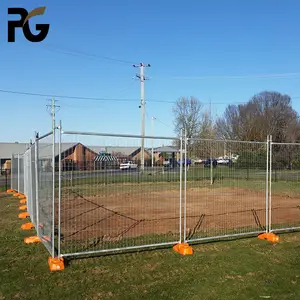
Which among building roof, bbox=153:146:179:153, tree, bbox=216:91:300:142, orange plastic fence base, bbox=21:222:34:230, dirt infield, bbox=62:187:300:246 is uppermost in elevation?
tree, bbox=216:91:300:142

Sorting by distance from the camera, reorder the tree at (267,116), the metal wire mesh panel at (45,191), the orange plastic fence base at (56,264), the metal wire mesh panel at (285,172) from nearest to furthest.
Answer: the orange plastic fence base at (56,264)
the metal wire mesh panel at (45,191)
the metal wire mesh panel at (285,172)
the tree at (267,116)

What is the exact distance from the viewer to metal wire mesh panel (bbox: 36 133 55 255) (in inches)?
246

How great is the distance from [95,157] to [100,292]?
270 centimetres

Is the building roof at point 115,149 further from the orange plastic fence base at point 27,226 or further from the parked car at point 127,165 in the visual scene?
the orange plastic fence base at point 27,226

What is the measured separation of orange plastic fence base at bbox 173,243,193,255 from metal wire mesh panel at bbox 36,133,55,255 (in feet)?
8.21

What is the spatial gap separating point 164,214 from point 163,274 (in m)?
6.24

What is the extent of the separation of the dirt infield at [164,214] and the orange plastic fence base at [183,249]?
3.94 ft

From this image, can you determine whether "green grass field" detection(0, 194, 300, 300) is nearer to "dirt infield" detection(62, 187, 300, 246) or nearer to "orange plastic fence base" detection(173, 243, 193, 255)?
"orange plastic fence base" detection(173, 243, 193, 255)

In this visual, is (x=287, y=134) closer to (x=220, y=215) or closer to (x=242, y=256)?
(x=220, y=215)

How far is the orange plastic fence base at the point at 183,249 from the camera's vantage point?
6812mm

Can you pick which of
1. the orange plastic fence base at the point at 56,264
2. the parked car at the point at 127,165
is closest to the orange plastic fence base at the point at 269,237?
the parked car at the point at 127,165

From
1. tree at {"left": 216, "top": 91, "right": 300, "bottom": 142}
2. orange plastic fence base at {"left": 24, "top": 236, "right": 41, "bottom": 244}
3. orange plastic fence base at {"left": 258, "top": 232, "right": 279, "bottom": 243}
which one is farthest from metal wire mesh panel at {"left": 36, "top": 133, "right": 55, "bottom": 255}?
tree at {"left": 216, "top": 91, "right": 300, "bottom": 142}

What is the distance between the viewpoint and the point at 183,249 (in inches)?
269

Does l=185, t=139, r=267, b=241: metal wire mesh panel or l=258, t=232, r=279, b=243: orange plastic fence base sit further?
l=185, t=139, r=267, b=241: metal wire mesh panel
